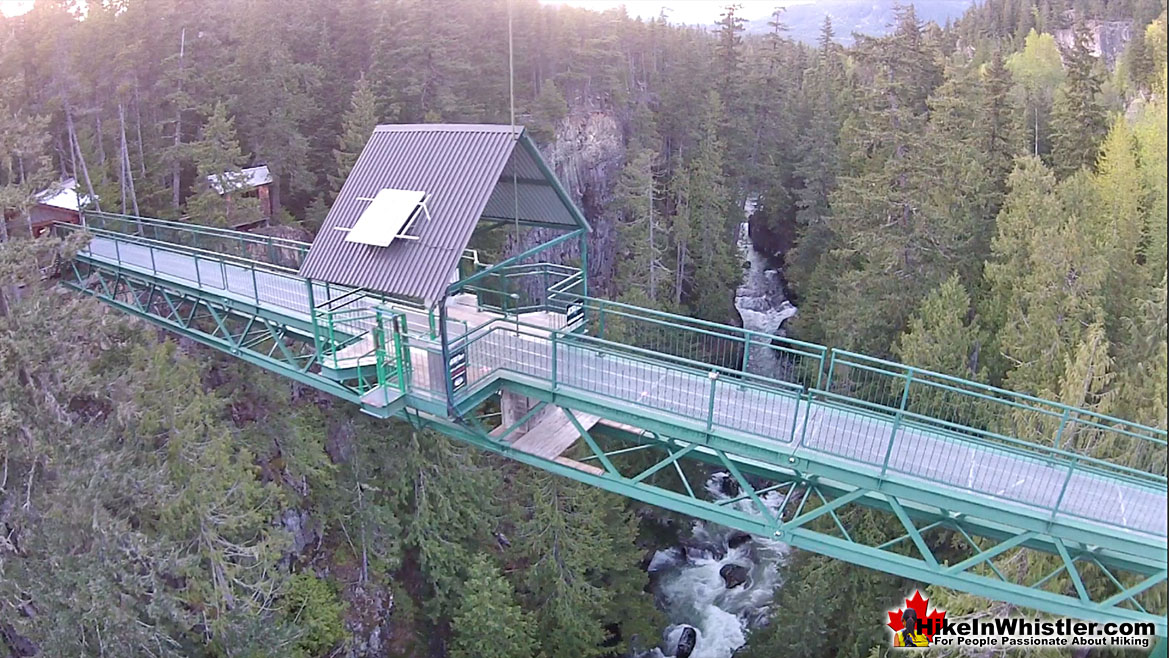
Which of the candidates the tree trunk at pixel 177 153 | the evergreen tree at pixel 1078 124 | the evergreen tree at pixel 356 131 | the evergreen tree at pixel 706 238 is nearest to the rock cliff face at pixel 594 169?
the evergreen tree at pixel 706 238

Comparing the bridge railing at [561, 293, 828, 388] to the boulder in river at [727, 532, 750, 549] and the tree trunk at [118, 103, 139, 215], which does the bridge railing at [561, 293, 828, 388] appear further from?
the tree trunk at [118, 103, 139, 215]

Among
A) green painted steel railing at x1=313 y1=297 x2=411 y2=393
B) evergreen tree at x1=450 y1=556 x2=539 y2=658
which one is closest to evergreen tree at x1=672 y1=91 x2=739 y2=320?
evergreen tree at x1=450 y1=556 x2=539 y2=658

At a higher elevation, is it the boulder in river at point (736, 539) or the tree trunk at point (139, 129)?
the tree trunk at point (139, 129)

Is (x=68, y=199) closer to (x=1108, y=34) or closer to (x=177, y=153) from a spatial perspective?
(x=177, y=153)

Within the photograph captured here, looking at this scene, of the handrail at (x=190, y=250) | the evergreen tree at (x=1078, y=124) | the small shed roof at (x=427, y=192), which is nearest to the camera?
the small shed roof at (x=427, y=192)

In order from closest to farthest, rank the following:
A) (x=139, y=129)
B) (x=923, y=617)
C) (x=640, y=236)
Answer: (x=923, y=617) < (x=139, y=129) < (x=640, y=236)

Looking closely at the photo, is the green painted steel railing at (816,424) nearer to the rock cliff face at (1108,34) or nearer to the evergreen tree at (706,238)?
the evergreen tree at (706,238)

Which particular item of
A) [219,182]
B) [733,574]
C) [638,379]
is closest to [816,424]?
[638,379]
